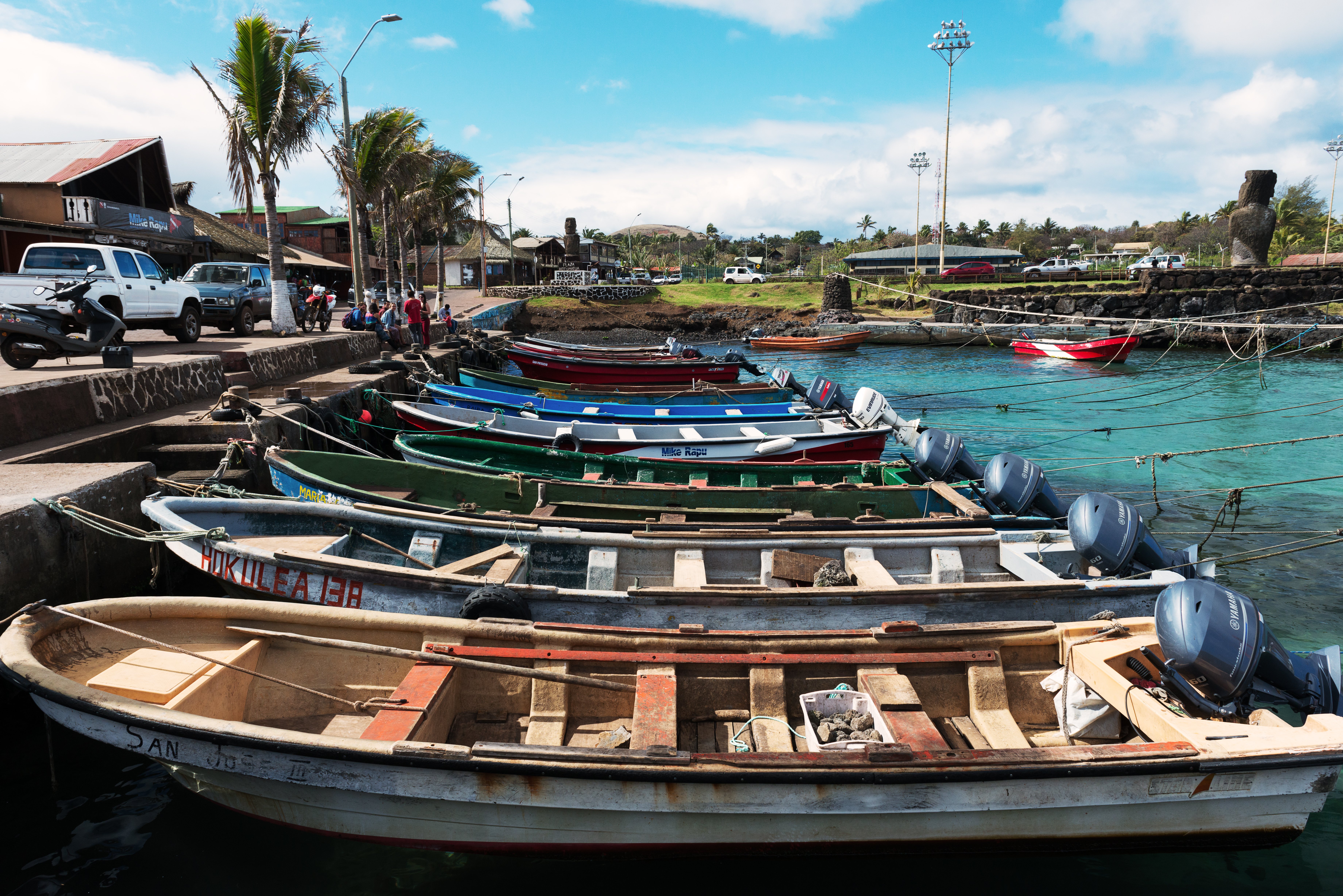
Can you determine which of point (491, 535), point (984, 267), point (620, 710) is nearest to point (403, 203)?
point (491, 535)

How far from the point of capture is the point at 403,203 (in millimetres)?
37156

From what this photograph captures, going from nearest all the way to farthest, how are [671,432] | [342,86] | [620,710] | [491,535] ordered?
[620,710], [491,535], [671,432], [342,86]

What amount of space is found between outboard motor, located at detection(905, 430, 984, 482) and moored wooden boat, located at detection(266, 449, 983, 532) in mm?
342

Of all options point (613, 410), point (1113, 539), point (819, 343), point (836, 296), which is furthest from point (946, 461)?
point (836, 296)

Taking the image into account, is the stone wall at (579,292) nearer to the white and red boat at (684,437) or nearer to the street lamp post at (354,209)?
the street lamp post at (354,209)

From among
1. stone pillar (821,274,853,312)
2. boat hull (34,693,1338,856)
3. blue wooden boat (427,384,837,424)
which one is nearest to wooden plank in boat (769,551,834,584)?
boat hull (34,693,1338,856)

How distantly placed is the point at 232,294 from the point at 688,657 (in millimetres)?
18785

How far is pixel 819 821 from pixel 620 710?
1499 mm

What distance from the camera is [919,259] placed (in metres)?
69.5

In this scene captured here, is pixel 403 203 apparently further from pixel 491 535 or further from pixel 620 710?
pixel 620 710

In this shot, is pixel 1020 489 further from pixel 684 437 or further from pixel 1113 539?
pixel 684 437

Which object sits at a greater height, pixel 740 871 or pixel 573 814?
pixel 573 814

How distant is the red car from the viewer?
56.0m

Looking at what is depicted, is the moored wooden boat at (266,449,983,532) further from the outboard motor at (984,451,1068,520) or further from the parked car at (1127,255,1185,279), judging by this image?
the parked car at (1127,255,1185,279)
